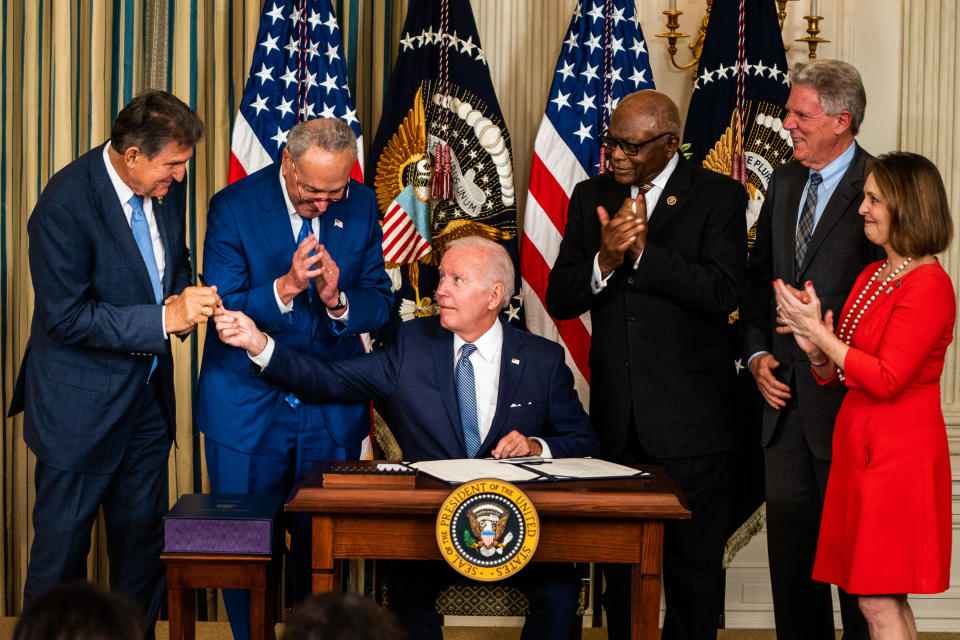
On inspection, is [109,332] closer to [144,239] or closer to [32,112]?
[144,239]

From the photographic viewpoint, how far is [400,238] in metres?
4.19

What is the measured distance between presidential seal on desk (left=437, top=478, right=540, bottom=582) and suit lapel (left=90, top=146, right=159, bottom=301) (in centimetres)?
124

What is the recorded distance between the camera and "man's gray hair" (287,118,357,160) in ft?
10.3

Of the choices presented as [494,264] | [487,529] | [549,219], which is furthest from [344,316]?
[549,219]

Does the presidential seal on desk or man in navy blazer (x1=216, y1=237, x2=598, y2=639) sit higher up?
man in navy blazer (x1=216, y1=237, x2=598, y2=639)

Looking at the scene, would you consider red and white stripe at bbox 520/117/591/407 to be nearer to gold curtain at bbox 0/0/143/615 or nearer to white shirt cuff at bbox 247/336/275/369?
white shirt cuff at bbox 247/336/275/369

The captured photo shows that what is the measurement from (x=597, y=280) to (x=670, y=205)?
1.15 ft

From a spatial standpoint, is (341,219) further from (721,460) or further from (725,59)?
(725,59)

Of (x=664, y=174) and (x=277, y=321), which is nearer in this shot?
(x=277, y=321)

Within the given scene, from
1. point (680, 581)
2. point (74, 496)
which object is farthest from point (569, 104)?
point (74, 496)

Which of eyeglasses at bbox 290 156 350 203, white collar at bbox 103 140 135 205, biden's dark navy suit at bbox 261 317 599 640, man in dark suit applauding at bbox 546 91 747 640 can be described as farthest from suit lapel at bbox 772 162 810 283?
white collar at bbox 103 140 135 205

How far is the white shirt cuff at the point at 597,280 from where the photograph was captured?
11.1 feet

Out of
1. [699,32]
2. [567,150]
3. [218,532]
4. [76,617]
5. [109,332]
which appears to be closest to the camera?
[76,617]

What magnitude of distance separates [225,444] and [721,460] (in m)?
1.57
